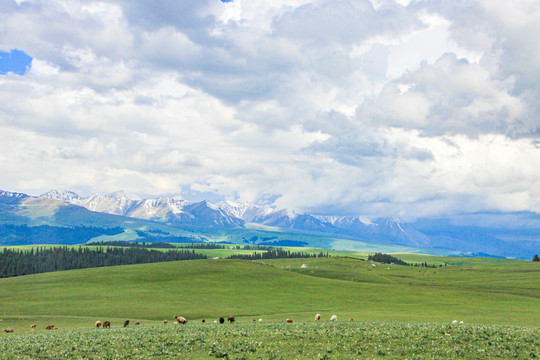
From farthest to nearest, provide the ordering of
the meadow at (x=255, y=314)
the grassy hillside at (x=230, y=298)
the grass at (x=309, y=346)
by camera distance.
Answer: the grassy hillside at (x=230, y=298)
the meadow at (x=255, y=314)
the grass at (x=309, y=346)

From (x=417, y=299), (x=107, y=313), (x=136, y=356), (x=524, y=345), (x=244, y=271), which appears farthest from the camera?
(x=244, y=271)

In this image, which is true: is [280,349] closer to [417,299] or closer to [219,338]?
[219,338]

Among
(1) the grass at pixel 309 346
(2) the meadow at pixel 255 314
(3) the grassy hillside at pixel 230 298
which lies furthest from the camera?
(3) the grassy hillside at pixel 230 298

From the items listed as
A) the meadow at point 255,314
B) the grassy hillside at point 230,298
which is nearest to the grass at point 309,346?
the meadow at point 255,314

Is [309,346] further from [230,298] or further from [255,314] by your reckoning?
[230,298]

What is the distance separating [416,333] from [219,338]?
48.2ft

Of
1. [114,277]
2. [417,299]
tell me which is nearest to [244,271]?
[114,277]

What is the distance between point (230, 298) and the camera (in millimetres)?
92000

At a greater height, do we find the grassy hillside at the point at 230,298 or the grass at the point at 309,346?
the grass at the point at 309,346

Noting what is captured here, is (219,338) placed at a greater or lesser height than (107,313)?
greater

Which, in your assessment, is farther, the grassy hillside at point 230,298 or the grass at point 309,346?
the grassy hillside at point 230,298

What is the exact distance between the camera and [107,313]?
2783 inches

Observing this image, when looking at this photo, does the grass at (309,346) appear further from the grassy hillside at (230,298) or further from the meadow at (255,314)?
the grassy hillside at (230,298)

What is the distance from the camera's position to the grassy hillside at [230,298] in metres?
63.9
